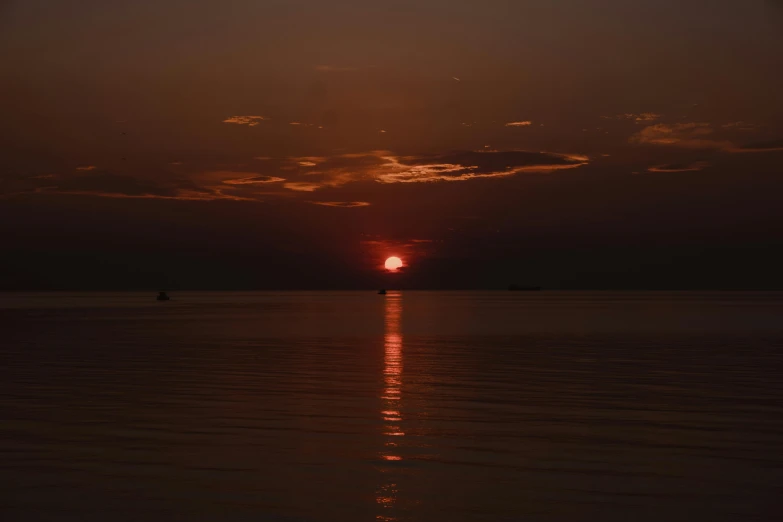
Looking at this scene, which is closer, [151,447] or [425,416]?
[151,447]

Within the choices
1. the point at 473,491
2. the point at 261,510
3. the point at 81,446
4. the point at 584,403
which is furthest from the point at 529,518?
the point at 584,403

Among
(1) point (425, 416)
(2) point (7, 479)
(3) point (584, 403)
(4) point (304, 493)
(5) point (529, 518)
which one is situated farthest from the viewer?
(3) point (584, 403)

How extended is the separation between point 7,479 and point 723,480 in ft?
48.6

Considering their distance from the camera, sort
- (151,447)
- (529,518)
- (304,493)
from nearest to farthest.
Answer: (529,518), (304,493), (151,447)

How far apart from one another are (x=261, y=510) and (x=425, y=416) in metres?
12.2

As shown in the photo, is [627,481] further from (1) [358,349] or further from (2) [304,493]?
(1) [358,349]

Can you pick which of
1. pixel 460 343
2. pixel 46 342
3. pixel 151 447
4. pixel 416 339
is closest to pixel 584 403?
pixel 151 447

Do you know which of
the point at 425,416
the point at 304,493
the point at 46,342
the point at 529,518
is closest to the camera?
the point at 529,518

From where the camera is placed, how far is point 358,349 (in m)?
59.4

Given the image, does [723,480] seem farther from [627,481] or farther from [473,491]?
[473,491]

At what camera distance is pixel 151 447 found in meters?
21.5

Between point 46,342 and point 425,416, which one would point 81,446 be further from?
point 46,342

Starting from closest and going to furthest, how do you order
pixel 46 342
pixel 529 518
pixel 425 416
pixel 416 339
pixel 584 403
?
1. pixel 529 518
2. pixel 425 416
3. pixel 584 403
4. pixel 46 342
5. pixel 416 339

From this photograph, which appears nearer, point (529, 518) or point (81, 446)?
point (529, 518)
